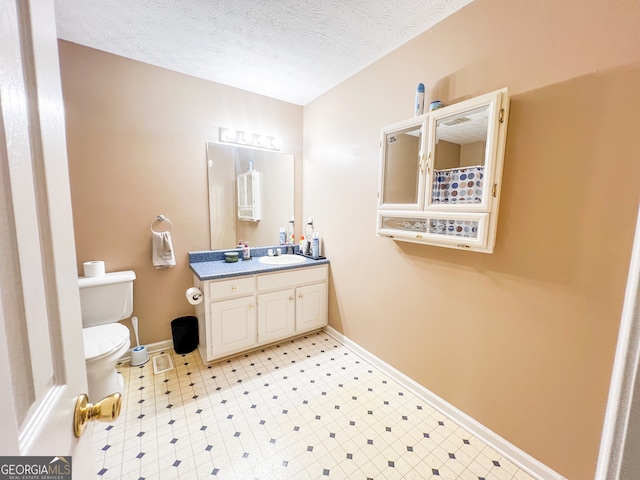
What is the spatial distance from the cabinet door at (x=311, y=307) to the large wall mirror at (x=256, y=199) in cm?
69

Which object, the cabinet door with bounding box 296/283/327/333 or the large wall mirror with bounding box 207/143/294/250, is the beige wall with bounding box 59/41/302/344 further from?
the cabinet door with bounding box 296/283/327/333

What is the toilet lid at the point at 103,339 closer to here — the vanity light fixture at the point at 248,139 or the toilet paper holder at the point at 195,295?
the toilet paper holder at the point at 195,295

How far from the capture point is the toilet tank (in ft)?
6.11

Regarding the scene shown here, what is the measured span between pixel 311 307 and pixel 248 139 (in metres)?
1.80

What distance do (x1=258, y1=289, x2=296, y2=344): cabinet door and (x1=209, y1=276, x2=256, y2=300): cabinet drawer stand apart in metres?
0.15

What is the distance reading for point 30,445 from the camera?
1.13 ft

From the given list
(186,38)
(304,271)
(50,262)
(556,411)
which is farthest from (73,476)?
(186,38)

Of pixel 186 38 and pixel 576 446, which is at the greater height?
pixel 186 38

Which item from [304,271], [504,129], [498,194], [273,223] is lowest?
[304,271]

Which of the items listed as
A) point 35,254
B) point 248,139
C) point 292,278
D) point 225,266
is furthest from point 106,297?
point 35,254

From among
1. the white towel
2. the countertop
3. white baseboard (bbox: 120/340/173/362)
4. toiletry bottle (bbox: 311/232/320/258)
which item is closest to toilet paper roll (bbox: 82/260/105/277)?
the white towel

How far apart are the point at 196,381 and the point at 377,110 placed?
2528mm

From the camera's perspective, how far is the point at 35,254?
0.40 meters

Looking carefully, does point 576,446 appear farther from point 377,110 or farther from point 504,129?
point 377,110
